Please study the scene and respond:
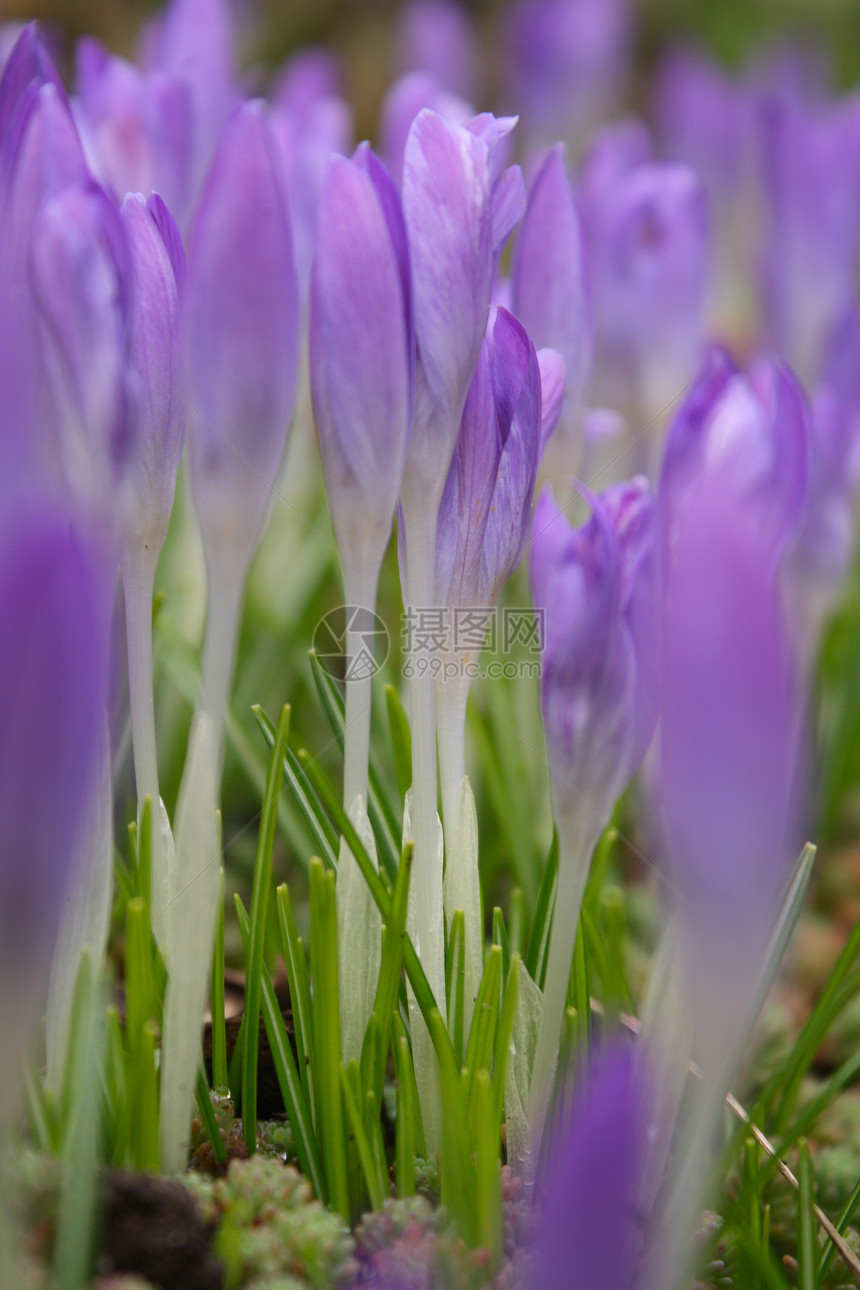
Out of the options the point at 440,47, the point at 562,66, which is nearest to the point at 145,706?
the point at 440,47

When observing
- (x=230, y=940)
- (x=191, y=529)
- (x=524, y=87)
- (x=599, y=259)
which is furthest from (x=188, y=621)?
(x=524, y=87)

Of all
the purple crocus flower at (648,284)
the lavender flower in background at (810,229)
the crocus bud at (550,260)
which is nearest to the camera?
the crocus bud at (550,260)

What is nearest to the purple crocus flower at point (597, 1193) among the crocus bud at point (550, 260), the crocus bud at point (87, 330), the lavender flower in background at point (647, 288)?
the crocus bud at point (87, 330)

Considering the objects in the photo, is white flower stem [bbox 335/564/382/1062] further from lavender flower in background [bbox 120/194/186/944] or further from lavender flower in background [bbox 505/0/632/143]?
lavender flower in background [bbox 505/0/632/143]

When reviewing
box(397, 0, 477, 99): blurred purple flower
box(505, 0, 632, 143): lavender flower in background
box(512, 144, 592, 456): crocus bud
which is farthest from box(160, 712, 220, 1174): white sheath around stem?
box(505, 0, 632, 143): lavender flower in background

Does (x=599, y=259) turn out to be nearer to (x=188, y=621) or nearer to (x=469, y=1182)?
(x=188, y=621)

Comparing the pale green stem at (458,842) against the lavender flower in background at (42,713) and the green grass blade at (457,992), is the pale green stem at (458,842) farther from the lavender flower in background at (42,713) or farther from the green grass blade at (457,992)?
the lavender flower in background at (42,713)
